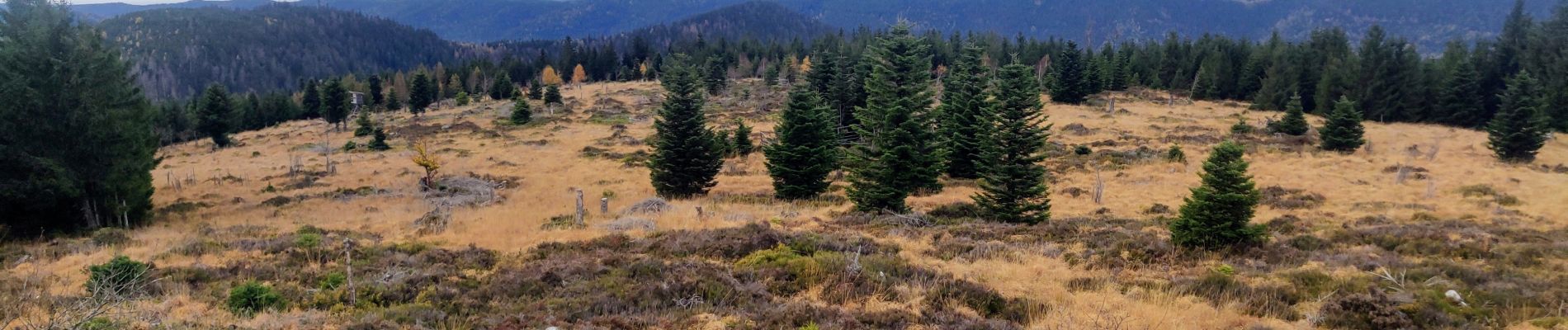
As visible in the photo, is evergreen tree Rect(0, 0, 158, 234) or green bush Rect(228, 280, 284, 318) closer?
green bush Rect(228, 280, 284, 318)

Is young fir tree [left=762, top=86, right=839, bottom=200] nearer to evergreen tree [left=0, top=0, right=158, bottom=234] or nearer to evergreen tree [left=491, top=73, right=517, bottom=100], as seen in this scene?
evergreen tree [left=0, top=0, right=158, bottom=234]

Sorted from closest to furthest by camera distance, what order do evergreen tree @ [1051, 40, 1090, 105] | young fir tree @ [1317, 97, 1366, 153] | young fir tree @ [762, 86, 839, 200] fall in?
young fir tree @ [762, 86, 839, 200], young fir tree @ [1317, 97, 1366, 153], evergreen tree @ [1051, 40, 1090, 105]

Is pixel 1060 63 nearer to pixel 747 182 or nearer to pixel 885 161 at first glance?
pixel 747 182

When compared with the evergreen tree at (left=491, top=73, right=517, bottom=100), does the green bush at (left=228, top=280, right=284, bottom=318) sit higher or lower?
lower

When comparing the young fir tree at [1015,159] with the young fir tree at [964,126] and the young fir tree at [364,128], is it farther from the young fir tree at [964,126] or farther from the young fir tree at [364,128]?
the young fir tree at [364,128]

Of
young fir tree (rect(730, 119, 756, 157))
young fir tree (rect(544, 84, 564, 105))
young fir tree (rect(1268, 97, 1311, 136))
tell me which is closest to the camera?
young fir tree (rect(730, 119, 756, 157))

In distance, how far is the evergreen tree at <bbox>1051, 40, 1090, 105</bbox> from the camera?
67312mm

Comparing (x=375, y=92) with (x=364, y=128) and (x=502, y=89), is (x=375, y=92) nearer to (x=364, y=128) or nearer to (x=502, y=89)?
(x=502, y=89)

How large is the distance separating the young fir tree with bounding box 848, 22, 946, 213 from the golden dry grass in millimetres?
1347

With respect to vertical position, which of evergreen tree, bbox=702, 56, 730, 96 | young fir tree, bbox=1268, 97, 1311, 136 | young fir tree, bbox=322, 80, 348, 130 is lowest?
young fir tree, bbox=1268, 97, 1311, 136

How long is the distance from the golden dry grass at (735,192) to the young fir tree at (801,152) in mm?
2251

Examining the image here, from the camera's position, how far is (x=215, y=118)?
56.4m

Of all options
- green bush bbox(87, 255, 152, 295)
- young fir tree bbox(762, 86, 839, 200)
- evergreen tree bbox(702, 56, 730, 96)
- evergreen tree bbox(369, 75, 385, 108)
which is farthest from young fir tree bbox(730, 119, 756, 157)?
evergreen tree bbox(369, 75, 385, 108)

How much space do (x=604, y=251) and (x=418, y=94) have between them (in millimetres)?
74982
